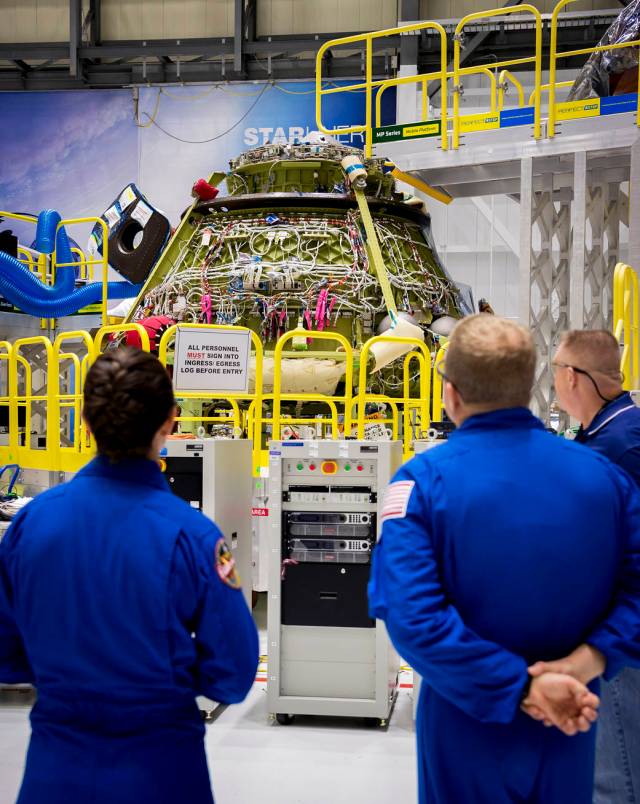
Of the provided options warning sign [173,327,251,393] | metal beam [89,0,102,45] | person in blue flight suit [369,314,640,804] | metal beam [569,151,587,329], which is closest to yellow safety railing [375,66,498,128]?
metal beam [569,151,587,329]

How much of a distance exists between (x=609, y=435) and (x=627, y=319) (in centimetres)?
314

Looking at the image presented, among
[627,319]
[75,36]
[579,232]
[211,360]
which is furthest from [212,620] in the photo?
[75,36]

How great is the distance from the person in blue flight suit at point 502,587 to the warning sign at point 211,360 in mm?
3520

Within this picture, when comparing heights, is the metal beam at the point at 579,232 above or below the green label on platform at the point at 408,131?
below

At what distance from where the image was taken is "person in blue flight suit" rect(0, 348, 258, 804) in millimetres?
1800

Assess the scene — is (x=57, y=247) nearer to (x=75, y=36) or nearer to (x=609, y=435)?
(x=75, y=36)

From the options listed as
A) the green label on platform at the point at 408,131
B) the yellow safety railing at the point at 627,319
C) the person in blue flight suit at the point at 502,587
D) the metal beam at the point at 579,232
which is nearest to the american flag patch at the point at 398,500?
the person in blue flight suit at the point at 502,587

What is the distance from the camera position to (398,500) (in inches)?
76.4

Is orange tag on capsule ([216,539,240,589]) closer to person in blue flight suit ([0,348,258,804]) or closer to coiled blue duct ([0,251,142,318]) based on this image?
person in blue flight suit ([0,348,258,804])

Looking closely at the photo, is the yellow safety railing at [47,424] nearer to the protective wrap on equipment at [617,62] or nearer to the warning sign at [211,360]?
the warning sign at [211,360]

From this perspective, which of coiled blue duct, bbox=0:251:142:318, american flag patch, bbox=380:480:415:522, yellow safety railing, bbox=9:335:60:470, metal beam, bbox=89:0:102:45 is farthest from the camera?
metal beam, bbox=89:0:102:45

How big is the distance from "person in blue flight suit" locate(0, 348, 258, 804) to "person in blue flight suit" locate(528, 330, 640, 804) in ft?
4.38

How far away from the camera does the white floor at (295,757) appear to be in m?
3.98

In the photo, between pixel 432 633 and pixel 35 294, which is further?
pixel 35 294
